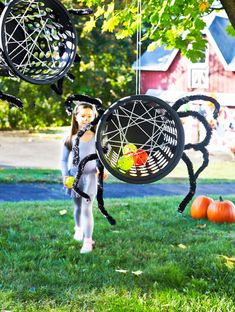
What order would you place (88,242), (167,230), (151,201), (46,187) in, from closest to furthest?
1. (88,242)
2. (167,230)
3. (151,201)
4. (46,187)

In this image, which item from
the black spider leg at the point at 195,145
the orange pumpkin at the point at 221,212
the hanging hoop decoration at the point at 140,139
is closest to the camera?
the hanging hoop decoration at the point at 140,139

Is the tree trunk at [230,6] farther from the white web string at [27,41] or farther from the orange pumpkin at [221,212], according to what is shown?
the orange pumpkin at [221,212]

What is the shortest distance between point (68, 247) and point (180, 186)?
256 centimetres

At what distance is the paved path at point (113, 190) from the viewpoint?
4.78 meters

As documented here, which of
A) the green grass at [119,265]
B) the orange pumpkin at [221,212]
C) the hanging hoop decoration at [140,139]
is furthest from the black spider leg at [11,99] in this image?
the orange pumpkin at [221,212]

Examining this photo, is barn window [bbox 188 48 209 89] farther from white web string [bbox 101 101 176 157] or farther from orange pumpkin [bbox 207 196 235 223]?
white web string [bbox 101 101 176 157]

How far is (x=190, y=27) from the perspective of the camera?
226cm

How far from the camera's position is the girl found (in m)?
2.03

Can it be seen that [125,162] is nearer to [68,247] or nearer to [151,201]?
[68,247]

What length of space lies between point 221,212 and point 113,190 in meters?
1.86

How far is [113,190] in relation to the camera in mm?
5105

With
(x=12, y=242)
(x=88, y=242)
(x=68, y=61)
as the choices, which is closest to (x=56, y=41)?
(x=68, y=61)

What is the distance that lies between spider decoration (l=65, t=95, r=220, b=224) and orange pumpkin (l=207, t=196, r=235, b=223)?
2.13 metres

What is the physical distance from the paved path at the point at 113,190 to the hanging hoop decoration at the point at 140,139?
3.49 meters
